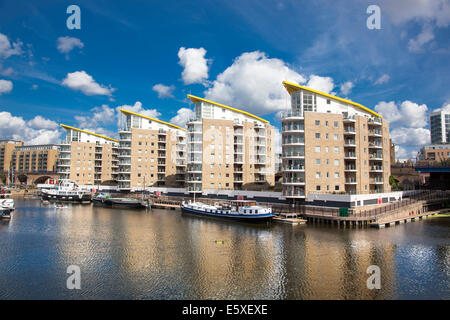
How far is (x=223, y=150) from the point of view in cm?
7969

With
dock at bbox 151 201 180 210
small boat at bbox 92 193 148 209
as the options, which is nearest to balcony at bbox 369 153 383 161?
dock at bbox 151 201 180 210

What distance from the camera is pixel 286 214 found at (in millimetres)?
55188

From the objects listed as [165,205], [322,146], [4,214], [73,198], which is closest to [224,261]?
[322,146]

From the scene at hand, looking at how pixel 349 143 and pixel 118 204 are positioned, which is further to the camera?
pixel 118 204

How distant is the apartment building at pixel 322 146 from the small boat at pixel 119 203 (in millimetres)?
40646

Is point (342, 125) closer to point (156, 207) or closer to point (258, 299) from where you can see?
point (258, 299)

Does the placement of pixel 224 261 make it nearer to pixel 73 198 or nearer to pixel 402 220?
pixel 402 220

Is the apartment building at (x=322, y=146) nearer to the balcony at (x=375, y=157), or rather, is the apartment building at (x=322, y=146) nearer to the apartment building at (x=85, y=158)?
the balcony at (x=375, y=157)

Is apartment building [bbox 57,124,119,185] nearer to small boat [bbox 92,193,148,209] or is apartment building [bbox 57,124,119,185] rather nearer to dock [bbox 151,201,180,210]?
small boat [bbox 92,193,148,209]

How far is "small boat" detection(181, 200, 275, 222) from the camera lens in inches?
2112

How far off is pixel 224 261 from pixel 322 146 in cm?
3668


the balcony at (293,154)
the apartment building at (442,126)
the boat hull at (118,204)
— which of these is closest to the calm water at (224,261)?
the balcony at (293,154)

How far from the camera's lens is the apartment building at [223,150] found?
7794 cm
